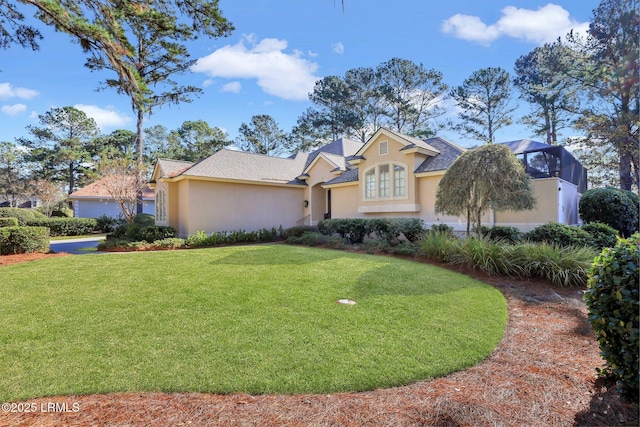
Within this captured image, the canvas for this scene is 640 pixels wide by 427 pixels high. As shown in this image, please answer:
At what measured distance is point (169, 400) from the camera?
8.84 ft

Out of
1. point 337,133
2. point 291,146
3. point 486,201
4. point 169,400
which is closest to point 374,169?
point 486,201

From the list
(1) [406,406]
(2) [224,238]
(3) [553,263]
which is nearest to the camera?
(1) [406,406]

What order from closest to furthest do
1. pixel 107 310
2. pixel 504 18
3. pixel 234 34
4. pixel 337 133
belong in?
pixel 107 310 < pixel 504 18 < pixel 234 34 < pixel 337 133

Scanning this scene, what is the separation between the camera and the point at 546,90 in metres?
21.6

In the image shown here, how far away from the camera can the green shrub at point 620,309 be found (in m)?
2.09

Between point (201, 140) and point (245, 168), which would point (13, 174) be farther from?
point (245, 168)

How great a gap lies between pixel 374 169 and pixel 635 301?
13996 millimetres

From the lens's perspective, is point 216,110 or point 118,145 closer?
point 216,110

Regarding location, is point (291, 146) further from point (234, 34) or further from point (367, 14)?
point (367, 14)

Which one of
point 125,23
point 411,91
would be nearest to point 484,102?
point 411,91

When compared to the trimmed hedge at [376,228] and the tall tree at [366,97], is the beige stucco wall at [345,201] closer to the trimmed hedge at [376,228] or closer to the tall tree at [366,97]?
the trimmed hedge at [376,228]

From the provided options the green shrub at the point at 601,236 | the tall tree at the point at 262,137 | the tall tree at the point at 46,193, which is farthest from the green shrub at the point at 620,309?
the tall tree at the point at 262,137

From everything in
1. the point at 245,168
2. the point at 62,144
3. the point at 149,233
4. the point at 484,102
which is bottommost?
the point at 149,233

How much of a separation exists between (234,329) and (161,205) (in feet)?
51.7
